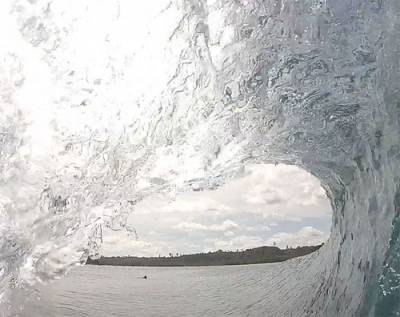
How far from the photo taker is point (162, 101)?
303 centimetres

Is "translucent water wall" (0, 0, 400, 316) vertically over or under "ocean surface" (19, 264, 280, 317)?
over

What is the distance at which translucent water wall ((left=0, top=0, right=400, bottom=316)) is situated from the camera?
281 centimetres

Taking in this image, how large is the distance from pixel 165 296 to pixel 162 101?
815 centimetres

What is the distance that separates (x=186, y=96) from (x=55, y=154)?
77cm

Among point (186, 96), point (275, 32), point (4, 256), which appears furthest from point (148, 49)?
point (4, 256)

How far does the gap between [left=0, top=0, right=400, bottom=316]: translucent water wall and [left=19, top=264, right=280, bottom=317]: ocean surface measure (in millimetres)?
2157

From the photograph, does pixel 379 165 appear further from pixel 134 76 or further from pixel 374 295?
pixel 134 76

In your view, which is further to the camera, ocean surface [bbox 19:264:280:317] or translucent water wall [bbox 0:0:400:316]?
ocean surface [bbox 19:264:280:317]

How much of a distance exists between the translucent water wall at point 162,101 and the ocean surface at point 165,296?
2.16m

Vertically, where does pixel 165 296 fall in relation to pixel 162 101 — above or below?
below

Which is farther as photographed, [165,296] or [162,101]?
[165,296]

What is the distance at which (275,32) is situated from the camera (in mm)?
2930

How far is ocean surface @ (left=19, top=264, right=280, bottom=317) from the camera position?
738 centimetres

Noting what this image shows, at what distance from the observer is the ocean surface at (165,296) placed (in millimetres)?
7382
